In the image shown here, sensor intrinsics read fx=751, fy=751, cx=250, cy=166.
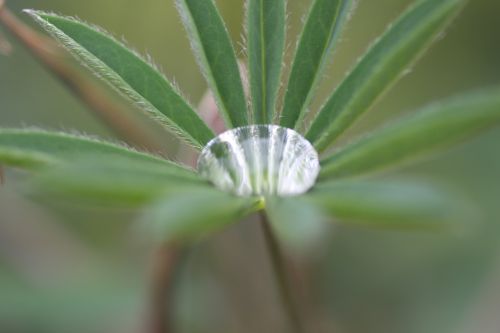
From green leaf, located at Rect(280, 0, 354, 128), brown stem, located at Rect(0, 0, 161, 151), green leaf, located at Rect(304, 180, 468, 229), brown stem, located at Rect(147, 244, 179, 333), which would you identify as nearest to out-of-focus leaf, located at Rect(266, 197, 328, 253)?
green leaf, located at Rect(304, 180, 468, 229)

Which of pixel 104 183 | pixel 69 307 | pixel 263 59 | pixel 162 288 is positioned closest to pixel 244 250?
pixel 69 307

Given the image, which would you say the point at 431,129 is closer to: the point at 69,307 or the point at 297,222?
the point at 297,222

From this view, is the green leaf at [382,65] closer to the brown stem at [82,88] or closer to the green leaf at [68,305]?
the brown stem at [82,88]

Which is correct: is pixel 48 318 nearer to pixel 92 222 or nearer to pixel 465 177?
pixel 92 222

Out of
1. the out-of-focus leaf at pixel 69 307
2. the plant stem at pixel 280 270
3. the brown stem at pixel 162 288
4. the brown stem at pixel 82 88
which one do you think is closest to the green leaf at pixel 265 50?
the plant stem at pixel 280 270

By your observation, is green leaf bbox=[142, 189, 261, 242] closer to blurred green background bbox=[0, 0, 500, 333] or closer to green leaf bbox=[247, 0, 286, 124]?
green leaf bbox=[247, 0, 286, 124]
